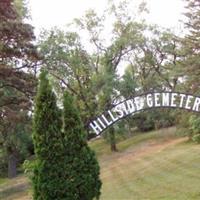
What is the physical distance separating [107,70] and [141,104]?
86.4ft

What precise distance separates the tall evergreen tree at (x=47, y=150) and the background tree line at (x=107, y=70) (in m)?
9.69

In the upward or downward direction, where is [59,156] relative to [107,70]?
downward

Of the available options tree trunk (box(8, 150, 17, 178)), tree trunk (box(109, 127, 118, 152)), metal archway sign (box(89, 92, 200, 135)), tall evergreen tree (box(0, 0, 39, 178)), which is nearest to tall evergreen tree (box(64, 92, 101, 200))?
metal archway sign (box(89, 92, 200, 135))

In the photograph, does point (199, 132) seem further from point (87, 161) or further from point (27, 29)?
point (87, 161)

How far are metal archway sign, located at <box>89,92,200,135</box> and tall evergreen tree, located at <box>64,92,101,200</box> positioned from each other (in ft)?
5.48

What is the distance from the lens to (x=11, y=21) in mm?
18719

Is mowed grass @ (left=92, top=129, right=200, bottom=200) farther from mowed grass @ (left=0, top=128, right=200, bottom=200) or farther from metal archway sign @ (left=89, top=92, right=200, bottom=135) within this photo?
metal archway sign @ (left=89, top=92, right=200, bottom=135)

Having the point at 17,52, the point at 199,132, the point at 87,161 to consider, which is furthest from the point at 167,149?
the point at 87,161

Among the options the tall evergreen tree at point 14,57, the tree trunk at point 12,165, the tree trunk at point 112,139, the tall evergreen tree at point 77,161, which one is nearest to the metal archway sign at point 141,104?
the tall evergreen tree at point 77,161

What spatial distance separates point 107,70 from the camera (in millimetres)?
38156

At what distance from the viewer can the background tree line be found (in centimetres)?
2595

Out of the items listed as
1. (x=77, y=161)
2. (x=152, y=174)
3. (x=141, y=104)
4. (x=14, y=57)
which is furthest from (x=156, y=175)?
(x=77, y=161)

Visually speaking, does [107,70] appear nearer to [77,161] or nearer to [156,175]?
[156,175]

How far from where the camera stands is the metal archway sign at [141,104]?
11883 millimetres
